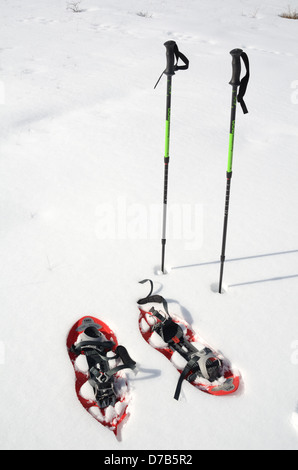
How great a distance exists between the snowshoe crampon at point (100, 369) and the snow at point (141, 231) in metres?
0.08

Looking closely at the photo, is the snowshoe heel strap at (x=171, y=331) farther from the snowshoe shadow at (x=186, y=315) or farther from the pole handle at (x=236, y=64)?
the pole handle at (x=236, y=64)

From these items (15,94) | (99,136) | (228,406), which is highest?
(15,94)

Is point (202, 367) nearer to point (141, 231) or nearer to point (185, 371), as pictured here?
point (185, 371)

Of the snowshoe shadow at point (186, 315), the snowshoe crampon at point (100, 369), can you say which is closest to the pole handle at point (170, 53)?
the snowshoe shadow at point (186, 315)

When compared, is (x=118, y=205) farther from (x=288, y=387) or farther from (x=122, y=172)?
(x=288, y=387)

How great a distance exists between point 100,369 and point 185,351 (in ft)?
2.53

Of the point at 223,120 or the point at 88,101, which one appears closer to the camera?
the point at 223,120

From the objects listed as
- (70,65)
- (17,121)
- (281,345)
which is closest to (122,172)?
(17,121)

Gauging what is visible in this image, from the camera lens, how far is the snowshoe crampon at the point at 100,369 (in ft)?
9.41

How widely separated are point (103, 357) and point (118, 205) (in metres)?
2.45

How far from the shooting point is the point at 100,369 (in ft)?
10.2

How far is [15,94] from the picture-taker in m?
7.38

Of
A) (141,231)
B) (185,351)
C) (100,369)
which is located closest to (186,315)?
(185,351)

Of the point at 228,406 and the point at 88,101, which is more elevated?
the point at 88,101
